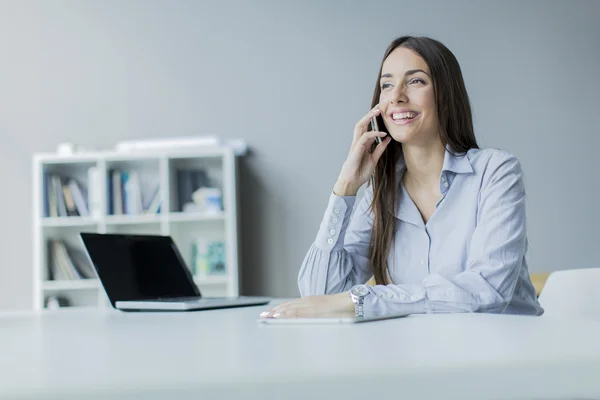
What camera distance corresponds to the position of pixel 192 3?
514cm

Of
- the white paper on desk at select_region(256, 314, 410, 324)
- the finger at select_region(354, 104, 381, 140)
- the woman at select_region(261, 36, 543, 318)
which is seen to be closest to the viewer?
the white paper on desk at select_region(256, 314, 410, 324)

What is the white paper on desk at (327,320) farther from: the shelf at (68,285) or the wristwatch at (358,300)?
the shelf at (68,285)

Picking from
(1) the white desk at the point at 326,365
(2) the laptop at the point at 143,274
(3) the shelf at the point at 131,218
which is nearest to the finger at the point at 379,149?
(2) the laptop at the point at 143,274

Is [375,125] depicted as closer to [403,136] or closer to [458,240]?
[403,136]

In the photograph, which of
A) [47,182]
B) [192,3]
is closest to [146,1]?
[192,3]

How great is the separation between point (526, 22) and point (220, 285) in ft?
8.63

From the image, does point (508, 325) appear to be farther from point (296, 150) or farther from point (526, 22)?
point (526, 22)

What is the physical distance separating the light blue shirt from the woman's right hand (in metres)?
0.03

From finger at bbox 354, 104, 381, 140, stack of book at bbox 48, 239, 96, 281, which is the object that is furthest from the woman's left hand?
stack of book at bbox 48, 239, 96, 281

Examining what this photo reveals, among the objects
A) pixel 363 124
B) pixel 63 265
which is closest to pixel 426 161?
pixel 363 124

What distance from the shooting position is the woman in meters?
1.74

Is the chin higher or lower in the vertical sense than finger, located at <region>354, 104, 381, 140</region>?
lower

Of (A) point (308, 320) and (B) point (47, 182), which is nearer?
(A) point (308, 320)

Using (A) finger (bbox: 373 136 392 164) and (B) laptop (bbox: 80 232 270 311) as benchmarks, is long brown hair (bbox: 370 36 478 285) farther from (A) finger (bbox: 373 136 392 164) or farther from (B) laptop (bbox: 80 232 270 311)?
(B) laptop (bbox: 80 232 270 311)
